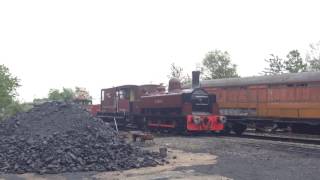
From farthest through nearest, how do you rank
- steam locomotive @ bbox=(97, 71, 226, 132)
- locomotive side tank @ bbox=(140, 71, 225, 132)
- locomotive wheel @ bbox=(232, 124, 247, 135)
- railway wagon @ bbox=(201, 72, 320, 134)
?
locomotive wheel @ bbox=(232, 124, 247, 135) → steam locomotive @ bbox=(97, 71, 226, 132) → locomotive side tank @ bbox=(140, 71, 225, 132) → railway wagon @ bbox=(201, 72, 320, 134)

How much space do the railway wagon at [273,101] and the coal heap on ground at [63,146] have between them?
10.0 metres

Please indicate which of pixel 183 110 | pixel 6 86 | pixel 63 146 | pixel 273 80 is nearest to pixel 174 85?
pixel 183 110

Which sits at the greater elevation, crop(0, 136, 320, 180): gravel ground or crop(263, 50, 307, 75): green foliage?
crop(263, 50, 307, 75): green foliage

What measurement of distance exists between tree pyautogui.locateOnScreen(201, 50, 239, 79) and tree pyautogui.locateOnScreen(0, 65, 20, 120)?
39284 mm

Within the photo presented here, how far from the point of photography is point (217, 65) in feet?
218

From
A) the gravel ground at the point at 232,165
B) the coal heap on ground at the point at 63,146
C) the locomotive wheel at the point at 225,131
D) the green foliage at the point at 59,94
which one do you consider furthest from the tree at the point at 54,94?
the gravel ground at the point at 232,165

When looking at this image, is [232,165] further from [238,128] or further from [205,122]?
[238,128]

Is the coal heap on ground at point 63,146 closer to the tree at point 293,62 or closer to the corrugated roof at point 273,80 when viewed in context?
the corrugated roof at point 273,80

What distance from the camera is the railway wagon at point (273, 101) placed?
72.9 feet

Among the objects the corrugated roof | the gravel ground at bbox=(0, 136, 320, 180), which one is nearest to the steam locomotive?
the corrugated roof

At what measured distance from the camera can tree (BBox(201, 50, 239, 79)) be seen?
6519cm

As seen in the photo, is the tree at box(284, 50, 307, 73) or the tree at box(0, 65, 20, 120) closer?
the tree at box(0, 65, 20, 120)

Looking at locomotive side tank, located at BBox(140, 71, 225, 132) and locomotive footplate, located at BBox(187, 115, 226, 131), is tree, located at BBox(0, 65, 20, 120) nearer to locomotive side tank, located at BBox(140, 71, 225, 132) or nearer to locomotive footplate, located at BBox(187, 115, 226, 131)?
locomotive side tank, located at BBox(140, 71, 225, 132)

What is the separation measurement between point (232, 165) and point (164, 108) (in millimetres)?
13615
